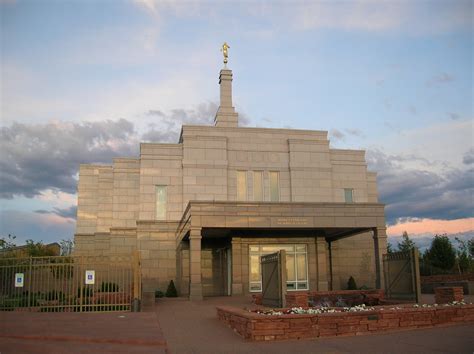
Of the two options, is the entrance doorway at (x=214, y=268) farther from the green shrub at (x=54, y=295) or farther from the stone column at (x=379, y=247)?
the green shrub at (x=54, y=295)

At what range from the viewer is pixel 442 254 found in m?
45.9

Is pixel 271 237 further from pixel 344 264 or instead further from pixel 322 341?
pixel 322 341

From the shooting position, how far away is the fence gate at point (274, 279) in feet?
61.2

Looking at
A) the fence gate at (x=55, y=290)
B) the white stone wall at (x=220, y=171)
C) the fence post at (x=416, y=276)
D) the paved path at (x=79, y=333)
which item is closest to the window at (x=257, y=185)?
the white stone wall at (x=220, y=171)

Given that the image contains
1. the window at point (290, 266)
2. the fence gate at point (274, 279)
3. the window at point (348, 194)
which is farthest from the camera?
the window at point (348, 194)

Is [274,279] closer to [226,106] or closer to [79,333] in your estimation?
[79,333]

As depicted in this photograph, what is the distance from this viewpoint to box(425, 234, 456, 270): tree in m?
45.8

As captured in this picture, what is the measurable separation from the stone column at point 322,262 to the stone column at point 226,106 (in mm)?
12789

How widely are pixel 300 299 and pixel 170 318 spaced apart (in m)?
4.90

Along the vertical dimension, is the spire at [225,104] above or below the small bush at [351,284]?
above

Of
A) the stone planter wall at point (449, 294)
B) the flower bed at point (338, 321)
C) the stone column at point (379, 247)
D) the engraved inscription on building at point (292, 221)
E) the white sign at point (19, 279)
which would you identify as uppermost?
the engraved inscription on building at point (292, 221)

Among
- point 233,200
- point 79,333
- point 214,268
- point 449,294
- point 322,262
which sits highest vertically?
point 233,200

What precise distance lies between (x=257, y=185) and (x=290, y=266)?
7.88 m

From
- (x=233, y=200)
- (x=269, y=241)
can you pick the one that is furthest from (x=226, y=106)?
(x=269, y=241)
